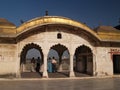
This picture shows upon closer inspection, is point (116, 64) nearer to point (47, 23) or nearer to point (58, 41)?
point (58, 41)

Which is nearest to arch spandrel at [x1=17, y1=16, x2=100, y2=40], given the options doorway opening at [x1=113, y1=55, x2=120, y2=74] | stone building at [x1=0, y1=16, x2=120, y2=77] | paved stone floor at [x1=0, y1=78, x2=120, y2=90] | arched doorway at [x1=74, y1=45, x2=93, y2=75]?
stone building at [x1=0, y1=16, x2=120, y2=77]

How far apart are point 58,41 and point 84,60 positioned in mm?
5692

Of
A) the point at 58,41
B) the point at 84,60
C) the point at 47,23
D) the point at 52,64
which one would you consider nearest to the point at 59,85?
the point at 58,41

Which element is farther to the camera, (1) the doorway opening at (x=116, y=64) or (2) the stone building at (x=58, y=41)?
(1) the doorway opening at (x=116, y=64)

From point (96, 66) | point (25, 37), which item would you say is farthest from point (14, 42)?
point (96, 66)

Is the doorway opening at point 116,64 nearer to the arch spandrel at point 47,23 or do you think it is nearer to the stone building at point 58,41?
the stone building at point 58,41

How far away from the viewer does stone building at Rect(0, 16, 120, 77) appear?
1877 centimetres

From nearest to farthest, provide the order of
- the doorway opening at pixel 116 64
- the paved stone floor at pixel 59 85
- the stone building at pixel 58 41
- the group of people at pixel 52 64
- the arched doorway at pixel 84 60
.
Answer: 1. the paved stone floor at pixel 59 85
2. the stone building at pixel 58 41
3. the arched doorway at pixel 84 60
4. the group of people at pixel 52 64
5. the doorway opening at pixel 116 64

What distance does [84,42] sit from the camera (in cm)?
2094

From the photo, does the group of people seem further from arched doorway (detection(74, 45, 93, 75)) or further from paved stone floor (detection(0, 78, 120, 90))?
paved stone floor (detection(0, 78, 120, 90))

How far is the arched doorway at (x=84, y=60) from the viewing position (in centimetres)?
2225

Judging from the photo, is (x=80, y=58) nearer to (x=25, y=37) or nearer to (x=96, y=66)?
(x=96, y=66)

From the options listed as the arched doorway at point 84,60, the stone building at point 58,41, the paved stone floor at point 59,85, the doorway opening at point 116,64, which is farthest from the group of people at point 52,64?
the paved stone floor at point 59,85

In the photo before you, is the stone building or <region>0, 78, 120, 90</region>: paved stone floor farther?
the stone building
